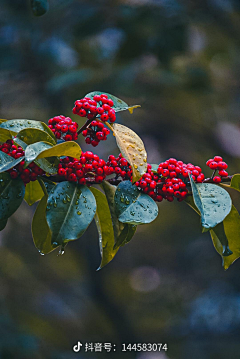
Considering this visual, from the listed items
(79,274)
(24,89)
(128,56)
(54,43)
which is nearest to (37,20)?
(54,43)

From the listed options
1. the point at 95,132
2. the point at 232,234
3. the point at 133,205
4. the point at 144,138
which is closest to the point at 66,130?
the point at 95,132

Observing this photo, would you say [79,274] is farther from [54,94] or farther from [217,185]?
[217,185]

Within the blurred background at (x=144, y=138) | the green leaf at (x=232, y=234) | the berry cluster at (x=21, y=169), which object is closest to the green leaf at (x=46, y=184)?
the berry cluster at (x=21, y=169)

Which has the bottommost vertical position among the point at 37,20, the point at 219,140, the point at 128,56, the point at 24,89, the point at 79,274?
the point at 79,274

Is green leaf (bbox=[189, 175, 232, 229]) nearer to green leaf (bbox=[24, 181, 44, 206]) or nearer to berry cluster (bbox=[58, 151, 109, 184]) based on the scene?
berry cluster (bbox=[58, 151, 109, 184])

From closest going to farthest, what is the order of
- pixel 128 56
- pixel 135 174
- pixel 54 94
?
pixel 135 174 → pixel 54 94 → pixel 128 56

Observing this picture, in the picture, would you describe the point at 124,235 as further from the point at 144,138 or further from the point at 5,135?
the point at 144,138

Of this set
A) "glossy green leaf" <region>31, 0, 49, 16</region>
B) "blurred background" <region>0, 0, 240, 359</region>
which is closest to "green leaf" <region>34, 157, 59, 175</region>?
"glossy green leaf" <region>31, 0, 49, 16</region>

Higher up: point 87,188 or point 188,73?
point 87,188
